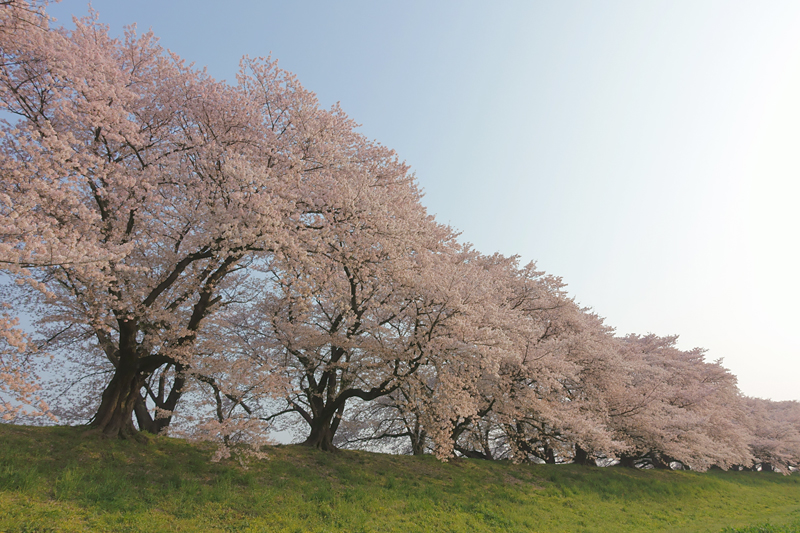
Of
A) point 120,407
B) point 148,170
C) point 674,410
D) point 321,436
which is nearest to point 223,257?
point 148,170

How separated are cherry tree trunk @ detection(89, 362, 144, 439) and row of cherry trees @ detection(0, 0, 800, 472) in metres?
0.08

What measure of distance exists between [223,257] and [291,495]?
7247 mm

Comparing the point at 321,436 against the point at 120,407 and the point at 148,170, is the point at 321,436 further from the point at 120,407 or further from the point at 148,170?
the point at 148,170

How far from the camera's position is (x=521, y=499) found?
668 inches

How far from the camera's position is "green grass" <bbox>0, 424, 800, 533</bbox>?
9.23m

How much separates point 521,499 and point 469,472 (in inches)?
121

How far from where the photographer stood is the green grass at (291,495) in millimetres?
9227

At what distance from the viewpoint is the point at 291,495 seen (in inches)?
481

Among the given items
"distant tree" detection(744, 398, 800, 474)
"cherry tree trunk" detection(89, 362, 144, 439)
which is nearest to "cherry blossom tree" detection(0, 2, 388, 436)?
"cherry tree trunk" detection(89, 362, 144, 439)

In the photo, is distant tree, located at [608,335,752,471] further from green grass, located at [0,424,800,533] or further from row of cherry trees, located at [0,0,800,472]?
row of cherry trees, located at [0,0,800,472]

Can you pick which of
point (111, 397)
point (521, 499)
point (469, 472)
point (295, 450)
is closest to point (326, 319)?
point (295, 450)

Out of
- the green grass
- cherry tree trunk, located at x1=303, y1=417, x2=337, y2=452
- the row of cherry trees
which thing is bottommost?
the green grass

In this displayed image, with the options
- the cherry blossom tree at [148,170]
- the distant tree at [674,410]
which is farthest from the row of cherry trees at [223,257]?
the distant tree at [674,410]

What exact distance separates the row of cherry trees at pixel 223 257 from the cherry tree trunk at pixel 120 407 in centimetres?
8
